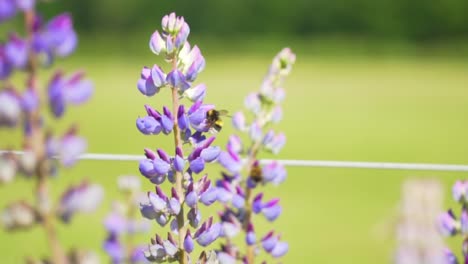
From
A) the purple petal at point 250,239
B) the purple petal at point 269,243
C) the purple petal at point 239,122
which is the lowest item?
the purple petal at point 250,239

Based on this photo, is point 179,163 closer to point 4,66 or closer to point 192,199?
point 192,199

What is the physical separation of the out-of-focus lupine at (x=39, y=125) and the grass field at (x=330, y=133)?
1.94 ft

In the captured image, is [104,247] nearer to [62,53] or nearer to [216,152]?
[216,152]

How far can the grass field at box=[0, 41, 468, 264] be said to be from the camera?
4.16m

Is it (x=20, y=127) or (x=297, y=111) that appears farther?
(x=297, y=111)

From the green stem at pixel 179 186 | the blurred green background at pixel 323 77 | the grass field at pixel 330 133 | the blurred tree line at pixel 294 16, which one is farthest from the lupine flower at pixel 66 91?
the blurred tree line at pixel 294 16

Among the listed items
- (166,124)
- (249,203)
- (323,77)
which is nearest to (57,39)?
(166,124)

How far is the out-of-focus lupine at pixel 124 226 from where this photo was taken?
25.3 inches

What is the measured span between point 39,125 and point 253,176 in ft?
0.95

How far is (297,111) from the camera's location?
1096 cm

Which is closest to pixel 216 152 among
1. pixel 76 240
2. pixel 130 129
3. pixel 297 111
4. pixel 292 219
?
pixel 76 240

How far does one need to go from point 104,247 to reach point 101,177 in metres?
6.07

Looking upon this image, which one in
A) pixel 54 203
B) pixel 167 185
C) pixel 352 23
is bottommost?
pixel 54 203

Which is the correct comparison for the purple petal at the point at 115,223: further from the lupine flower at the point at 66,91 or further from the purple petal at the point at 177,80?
the lupine flower at the point at 66,91
